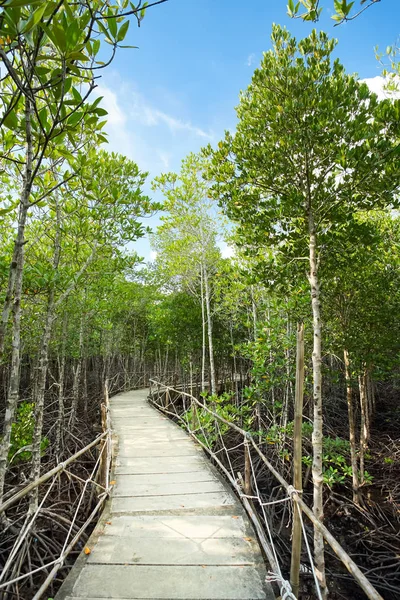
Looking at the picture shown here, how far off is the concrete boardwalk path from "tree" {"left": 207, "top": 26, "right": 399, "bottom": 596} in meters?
1.14

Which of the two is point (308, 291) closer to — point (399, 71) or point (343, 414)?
point (399, 71)

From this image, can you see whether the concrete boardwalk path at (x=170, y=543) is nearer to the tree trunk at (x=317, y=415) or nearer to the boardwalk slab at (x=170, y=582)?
the boardwalk slab at (x=170, y=582)

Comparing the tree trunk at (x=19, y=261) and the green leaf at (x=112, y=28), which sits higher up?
the green leaf at (x=112, y=28)

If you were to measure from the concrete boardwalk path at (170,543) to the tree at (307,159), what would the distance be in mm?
1144

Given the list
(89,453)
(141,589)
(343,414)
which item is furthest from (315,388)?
(343,414)

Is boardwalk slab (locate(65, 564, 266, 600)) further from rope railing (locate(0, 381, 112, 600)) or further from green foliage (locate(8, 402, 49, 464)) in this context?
green foliage (locate(8, 402, 49, 464))

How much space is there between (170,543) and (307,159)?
13.8ft

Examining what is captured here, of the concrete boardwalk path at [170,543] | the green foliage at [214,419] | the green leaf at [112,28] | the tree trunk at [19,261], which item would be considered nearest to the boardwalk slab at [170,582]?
the concrete boardwalk path at [170,543]

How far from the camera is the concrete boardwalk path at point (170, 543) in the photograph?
87.7 inches

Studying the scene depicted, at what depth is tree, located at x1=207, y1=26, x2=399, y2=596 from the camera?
337 cm

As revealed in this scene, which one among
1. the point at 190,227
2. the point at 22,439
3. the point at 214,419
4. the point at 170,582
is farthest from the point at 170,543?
the point at 190,227

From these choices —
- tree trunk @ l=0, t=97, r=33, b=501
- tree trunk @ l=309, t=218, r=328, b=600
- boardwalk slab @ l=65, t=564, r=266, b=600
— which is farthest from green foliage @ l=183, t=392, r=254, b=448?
tree trunk @ l=0, t=97, r=33, b=501

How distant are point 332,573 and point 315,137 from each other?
605 cm

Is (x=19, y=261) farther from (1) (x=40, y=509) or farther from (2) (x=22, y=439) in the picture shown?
(2) (x=22, y=439)
